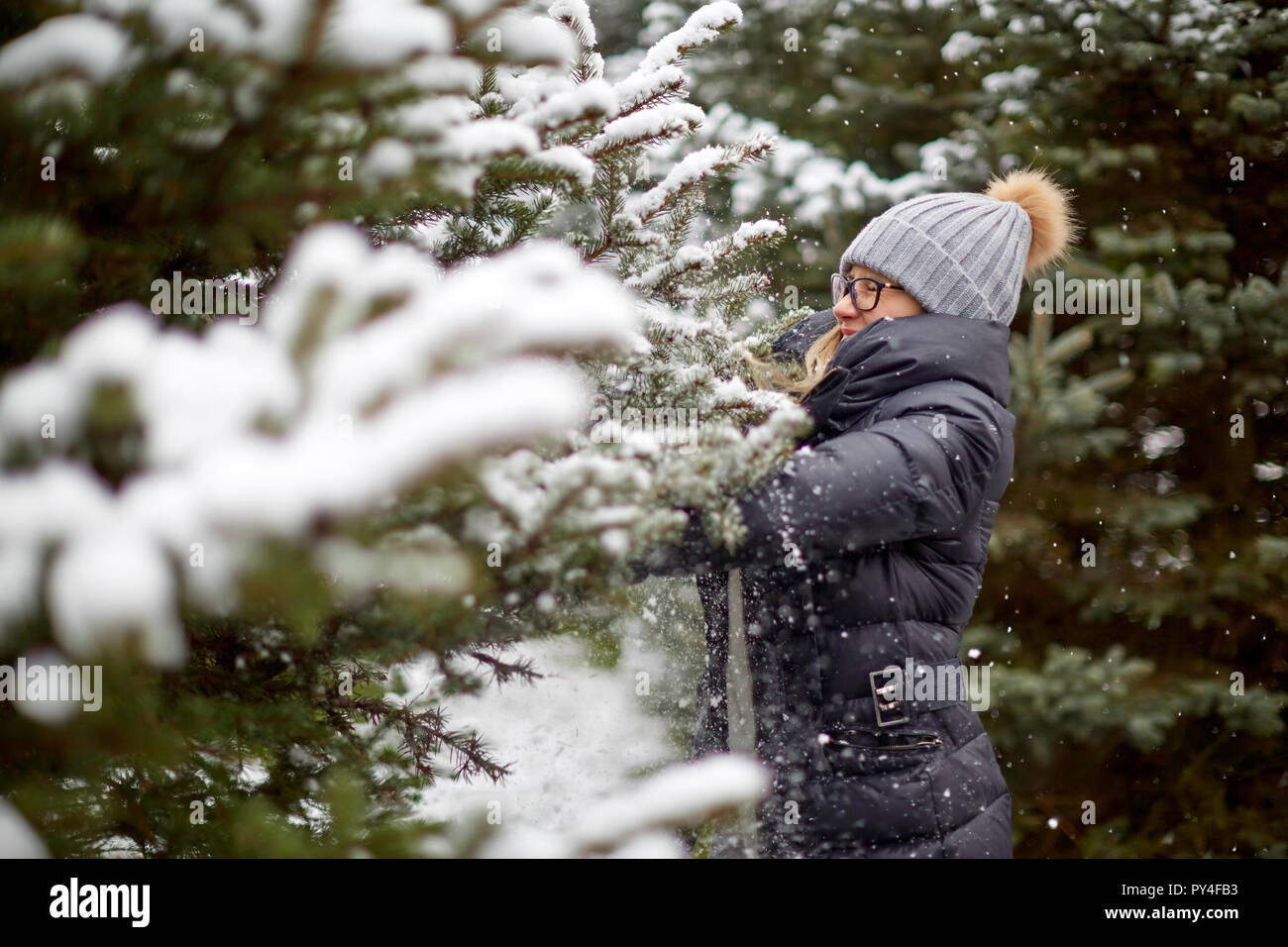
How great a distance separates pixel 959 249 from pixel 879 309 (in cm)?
29

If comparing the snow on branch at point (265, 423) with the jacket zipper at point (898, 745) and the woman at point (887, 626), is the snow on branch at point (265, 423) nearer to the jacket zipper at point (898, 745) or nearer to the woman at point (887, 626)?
the woman at point (887, 626)

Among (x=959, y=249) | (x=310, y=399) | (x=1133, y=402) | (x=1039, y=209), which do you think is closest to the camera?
(x=310, y=399)

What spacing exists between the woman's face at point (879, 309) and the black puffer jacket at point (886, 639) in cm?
19

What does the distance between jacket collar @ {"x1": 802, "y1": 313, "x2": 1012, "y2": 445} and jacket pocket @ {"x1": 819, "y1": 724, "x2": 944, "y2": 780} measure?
0.80 meters

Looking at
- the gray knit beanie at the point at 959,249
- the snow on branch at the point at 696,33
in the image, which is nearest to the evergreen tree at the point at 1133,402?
the gray knit beanie at the point at 959,249

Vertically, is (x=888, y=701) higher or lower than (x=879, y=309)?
lower

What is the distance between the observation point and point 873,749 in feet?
6.75

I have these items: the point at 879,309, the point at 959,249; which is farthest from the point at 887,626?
the point at 959,249

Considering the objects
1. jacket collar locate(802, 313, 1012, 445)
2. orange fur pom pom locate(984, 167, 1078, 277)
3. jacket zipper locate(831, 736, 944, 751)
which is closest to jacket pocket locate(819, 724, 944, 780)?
jacket zipper locate(831, 736, 944, 751)

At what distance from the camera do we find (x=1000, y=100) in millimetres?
5375

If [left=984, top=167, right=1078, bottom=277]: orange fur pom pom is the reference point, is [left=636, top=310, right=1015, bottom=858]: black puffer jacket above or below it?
below

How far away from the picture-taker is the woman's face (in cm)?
240

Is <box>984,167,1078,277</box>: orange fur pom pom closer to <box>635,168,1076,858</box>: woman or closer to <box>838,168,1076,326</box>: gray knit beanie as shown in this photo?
<box>838,168,1076,326</box>: gray knit beanie

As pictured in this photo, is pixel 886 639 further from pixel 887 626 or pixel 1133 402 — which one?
pixel 1133 402
